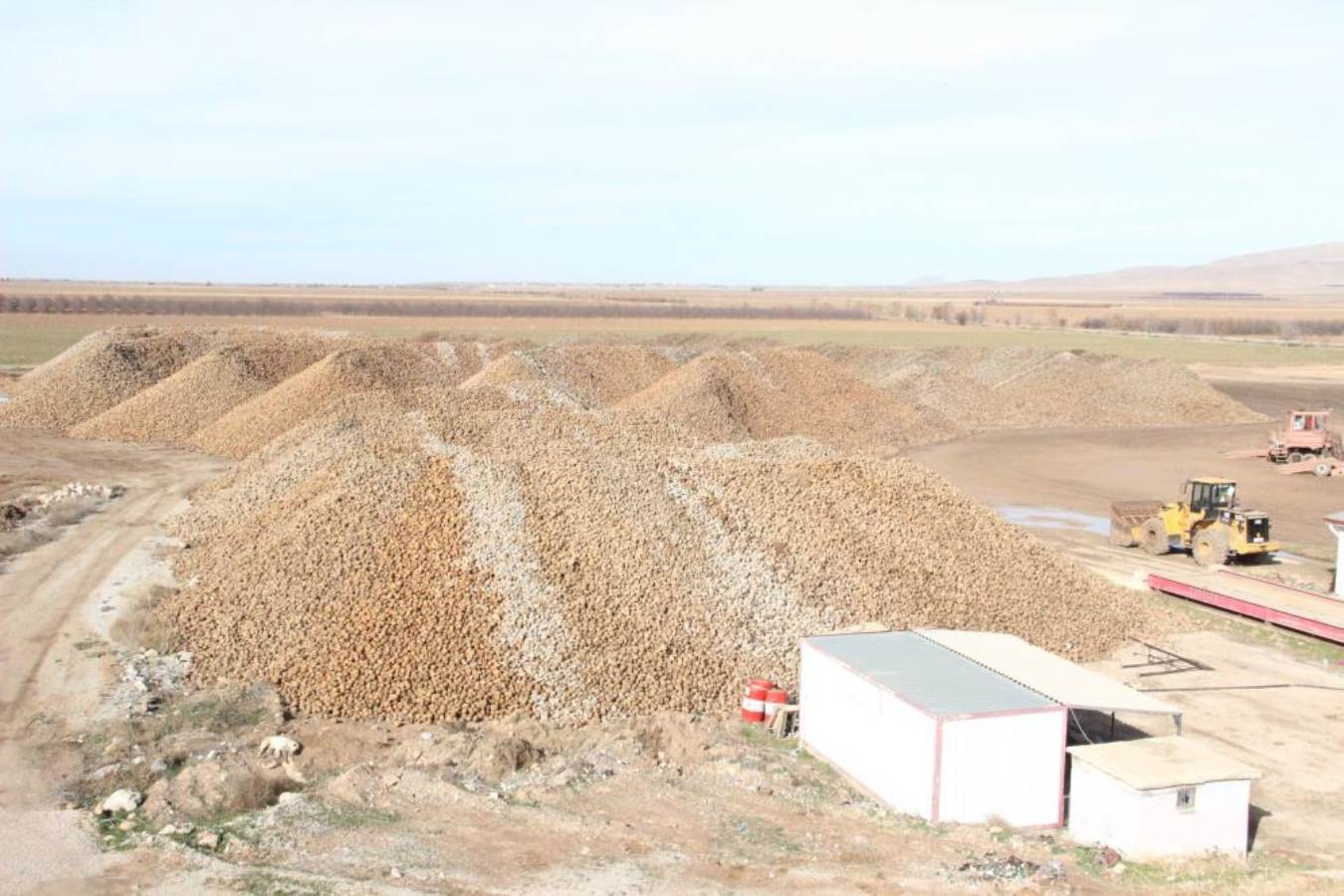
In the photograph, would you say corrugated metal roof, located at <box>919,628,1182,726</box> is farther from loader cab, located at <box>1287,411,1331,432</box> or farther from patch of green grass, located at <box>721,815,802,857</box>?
loader cab, located at <box>1287,411,1331,432</box>

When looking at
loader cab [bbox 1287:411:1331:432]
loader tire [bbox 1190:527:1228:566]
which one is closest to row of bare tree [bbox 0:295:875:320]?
loader cab [bbox 1287:411:1331:432]

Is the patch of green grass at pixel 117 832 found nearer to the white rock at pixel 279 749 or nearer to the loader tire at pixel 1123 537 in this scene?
the white rock at pixel 279 749

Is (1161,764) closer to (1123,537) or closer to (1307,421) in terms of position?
(1123,537)

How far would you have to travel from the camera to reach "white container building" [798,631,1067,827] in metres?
13.1

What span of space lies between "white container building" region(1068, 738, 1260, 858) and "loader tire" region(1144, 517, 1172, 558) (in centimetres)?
1671

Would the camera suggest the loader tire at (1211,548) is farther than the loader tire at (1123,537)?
No

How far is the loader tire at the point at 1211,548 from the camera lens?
27270 millimetres

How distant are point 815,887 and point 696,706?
498 cm

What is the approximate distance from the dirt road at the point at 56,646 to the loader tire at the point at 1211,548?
946 inches

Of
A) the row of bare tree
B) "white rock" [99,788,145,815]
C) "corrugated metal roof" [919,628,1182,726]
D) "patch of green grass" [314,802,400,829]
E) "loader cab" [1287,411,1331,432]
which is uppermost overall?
the row of bare tree

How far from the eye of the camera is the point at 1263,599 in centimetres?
2272

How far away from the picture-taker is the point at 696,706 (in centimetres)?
1659

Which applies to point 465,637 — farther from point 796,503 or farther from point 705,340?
point 705,340

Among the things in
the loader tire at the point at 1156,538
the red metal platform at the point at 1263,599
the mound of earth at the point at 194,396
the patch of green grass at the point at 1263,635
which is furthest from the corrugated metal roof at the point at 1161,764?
the mound of earth at the point at 194,396
